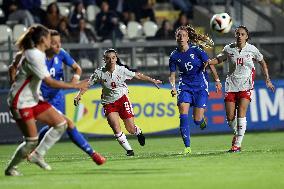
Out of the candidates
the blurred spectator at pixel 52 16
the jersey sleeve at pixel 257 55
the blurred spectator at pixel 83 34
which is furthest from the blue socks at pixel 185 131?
the blurred spectator at pixel 52 16

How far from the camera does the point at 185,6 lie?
100ft

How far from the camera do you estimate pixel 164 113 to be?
24.1 meters

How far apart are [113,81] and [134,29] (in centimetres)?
1109

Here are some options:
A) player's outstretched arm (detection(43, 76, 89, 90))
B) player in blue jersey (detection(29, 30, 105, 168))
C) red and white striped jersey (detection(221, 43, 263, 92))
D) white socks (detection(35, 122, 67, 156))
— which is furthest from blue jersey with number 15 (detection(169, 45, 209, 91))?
player's outstretched arm (detection(43, 76, 89, 90))

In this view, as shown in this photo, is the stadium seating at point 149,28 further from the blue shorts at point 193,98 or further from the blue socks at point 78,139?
the blue socks at point 78,139

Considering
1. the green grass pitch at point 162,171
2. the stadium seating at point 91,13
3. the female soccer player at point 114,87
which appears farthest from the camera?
the stadium seating at point 91,13

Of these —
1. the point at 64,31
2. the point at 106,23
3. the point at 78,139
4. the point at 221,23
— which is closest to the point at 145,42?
the point at 64,31

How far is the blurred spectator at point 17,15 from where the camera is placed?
2744 centimetres

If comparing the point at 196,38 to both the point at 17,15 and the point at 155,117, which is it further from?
the point at 17,15

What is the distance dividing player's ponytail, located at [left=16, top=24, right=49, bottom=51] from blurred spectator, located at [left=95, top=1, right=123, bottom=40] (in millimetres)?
14737

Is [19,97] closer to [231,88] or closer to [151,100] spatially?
[231,88]

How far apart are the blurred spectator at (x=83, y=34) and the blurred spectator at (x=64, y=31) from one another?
0.26 meters

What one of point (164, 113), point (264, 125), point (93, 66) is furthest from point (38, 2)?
point (264, 125)

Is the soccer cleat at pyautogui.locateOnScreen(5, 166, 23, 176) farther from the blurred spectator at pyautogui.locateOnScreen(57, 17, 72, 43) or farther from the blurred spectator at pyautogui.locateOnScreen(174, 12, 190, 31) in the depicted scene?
the blurred spectator at pyautogui.locateOnScreen(174, 12, 190, 31)
